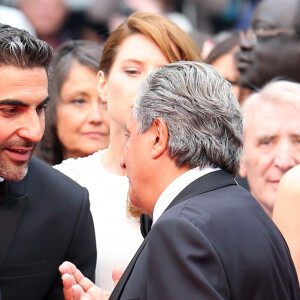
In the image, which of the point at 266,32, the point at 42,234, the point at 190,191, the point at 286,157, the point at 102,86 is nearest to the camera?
the point at 190,191

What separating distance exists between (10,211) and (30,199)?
0.36 ft

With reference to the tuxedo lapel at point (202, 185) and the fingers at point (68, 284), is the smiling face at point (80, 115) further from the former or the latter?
the tuxedo lapel at point (202, 185)

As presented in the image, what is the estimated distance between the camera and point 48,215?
3.45 m

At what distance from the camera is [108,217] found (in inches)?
150

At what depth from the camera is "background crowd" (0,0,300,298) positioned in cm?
374

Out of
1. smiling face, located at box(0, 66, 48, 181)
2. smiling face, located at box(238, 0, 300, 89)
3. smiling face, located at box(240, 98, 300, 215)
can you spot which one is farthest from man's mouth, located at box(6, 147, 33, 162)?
smiling face, located at box(238, 0, 300, 89)

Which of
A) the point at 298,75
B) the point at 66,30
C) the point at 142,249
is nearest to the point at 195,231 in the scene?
the point at 142,249

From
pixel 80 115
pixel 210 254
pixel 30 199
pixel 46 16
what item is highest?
pixel 210 254

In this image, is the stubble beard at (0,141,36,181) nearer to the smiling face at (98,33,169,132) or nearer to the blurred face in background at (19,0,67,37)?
the smiling face at (98,33,169,132)

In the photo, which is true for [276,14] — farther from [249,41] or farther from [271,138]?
[271,138]

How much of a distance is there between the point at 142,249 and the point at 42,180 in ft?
3.08

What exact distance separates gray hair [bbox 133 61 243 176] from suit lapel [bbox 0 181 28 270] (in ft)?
2.59

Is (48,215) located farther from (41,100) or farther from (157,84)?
(157,84)

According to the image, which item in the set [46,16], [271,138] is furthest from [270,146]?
[46,16]
